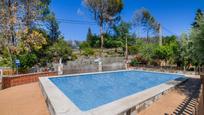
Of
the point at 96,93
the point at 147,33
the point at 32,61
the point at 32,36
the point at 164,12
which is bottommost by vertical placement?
the point at 96,93

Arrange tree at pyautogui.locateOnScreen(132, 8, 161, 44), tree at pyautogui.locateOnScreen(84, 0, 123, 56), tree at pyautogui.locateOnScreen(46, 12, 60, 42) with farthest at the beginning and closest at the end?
1. tree at pyautogui.locateOnScreen(132, 8, 161, 44)
2. tree at pyautogui.locateOnScreen(84, 0, 123, 56)
3. tree at pyautogui.locateOnScreen(46, 12, 60, 42)

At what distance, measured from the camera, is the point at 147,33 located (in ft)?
129

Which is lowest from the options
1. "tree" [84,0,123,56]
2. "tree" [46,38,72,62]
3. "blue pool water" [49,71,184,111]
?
"blue pool water" [49,71,184,111]

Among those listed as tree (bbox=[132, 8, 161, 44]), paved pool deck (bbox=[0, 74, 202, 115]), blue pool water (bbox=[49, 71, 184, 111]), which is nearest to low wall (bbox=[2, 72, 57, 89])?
blue pool water (bbox=[49, 71, 184, 111])

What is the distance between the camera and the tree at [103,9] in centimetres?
2689

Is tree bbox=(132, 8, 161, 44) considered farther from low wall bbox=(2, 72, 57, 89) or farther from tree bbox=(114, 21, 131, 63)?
low wall bbox=(2, 72, 57, 89)

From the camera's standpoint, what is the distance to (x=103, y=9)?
27.5 meters

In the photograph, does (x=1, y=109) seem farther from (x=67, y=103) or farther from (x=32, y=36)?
(x=32, y=36)

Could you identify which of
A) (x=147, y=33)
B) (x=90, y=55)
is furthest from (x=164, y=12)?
(x=90, y=55)

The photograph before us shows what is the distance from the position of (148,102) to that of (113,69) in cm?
1269

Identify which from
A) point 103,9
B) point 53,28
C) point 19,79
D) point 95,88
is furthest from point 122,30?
point 19,79

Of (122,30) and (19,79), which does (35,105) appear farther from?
(122,30)

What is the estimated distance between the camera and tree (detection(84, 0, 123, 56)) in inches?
1059

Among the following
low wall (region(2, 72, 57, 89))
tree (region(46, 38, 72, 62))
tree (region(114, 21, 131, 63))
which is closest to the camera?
low wall (region(2, 72, 57, 89))
